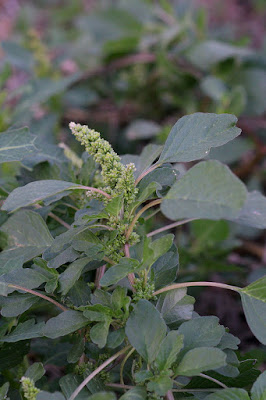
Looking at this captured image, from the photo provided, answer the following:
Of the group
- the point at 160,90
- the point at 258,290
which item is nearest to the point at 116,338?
the point at 258,290

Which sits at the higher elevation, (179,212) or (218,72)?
(179,212)

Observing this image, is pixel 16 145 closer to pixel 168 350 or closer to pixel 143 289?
pixel 143 289

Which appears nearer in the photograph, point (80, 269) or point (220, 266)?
point (80, 269)

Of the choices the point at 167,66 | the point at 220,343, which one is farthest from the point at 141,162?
the point at 167,66

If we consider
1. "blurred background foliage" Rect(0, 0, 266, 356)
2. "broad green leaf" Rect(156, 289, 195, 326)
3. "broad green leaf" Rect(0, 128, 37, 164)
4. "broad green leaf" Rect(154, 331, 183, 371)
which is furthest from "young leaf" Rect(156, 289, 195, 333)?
"blurred background foliage" Rect(0, 0, 266, 356)

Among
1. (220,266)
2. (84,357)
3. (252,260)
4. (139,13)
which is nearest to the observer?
(84,357)

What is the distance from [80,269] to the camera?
0.74m

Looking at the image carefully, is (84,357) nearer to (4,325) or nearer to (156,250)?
(4,325)

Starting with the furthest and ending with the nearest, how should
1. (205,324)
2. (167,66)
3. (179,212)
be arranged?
→ (167,66) → (205,324) → (179,212)

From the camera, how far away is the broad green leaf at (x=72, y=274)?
737mm

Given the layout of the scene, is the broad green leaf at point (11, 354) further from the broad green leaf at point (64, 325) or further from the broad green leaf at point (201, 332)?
the broad green leaf at point (201, 332)

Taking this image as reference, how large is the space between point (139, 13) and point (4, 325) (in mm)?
1959

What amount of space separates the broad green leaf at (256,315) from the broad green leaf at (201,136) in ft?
0.83

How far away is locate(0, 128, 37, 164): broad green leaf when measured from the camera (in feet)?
2.82
